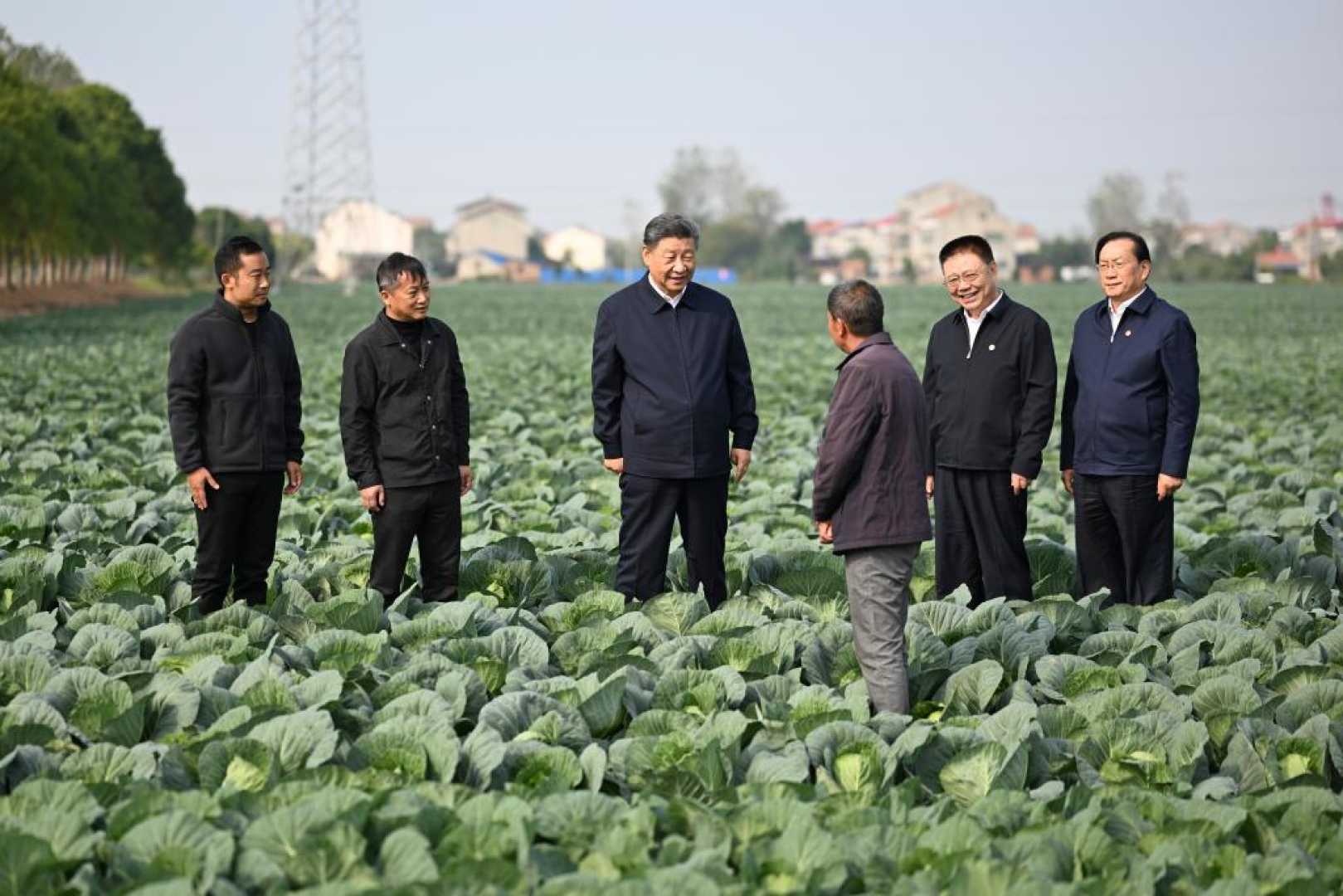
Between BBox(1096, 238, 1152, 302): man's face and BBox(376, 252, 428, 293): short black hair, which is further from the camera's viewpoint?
BBox(1096, 238, 1152, 302): man's face

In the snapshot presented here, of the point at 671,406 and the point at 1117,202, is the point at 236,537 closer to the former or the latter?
the point at 671,406

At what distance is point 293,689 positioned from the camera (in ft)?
15.0

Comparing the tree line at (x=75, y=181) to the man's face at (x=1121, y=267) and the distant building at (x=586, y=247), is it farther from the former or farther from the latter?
the distant building at (x=586, y=247)

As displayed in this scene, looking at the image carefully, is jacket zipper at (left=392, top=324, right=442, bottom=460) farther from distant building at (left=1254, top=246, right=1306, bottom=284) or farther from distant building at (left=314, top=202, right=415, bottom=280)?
distant building at (left=1254, top=246, right=1306, bottom=284)

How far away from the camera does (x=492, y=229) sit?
16250 cm

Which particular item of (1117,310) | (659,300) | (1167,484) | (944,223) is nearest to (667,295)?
(659,300)

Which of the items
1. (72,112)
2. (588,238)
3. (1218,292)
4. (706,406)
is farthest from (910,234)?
(706,406)

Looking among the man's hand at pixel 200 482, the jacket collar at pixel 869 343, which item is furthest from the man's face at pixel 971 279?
the man's hand at pixel 200 482

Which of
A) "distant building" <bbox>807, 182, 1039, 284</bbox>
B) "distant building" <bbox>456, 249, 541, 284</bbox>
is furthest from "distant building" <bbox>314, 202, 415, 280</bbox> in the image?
"distant building" <bbox>807, 182, 1039, 284</bbox>

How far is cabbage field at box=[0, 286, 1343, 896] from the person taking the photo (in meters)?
3.52

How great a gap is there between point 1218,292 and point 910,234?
244 feet

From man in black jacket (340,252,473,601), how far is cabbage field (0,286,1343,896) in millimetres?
327

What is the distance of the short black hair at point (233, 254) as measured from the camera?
5621mm

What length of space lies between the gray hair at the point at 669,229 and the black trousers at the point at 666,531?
2.94 feet
